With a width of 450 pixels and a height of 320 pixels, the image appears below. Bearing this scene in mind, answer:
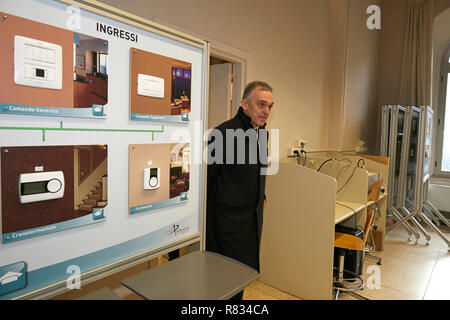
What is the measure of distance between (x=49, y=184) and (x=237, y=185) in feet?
3.31

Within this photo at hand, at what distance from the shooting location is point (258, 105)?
1832mm

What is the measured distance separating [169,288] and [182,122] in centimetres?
66

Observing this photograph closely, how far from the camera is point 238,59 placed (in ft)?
8.78

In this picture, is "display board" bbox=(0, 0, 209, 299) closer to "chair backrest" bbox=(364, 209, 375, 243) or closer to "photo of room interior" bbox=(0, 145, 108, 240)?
"photo of room interior" bbox=(0, 145, 108, 240)

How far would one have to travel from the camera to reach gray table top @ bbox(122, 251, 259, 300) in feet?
2.70

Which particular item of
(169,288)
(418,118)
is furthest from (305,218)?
(418,118)

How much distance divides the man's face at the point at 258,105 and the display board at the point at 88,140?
1.86 ft

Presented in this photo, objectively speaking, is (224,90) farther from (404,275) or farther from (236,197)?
(404,275)

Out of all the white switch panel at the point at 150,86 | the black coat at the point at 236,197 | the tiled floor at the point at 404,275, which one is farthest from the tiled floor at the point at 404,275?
the white switch panel at the point at 150,86

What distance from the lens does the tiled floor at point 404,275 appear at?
2447 millimetres

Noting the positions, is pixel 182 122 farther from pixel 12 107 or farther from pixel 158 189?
pixel 12 107
